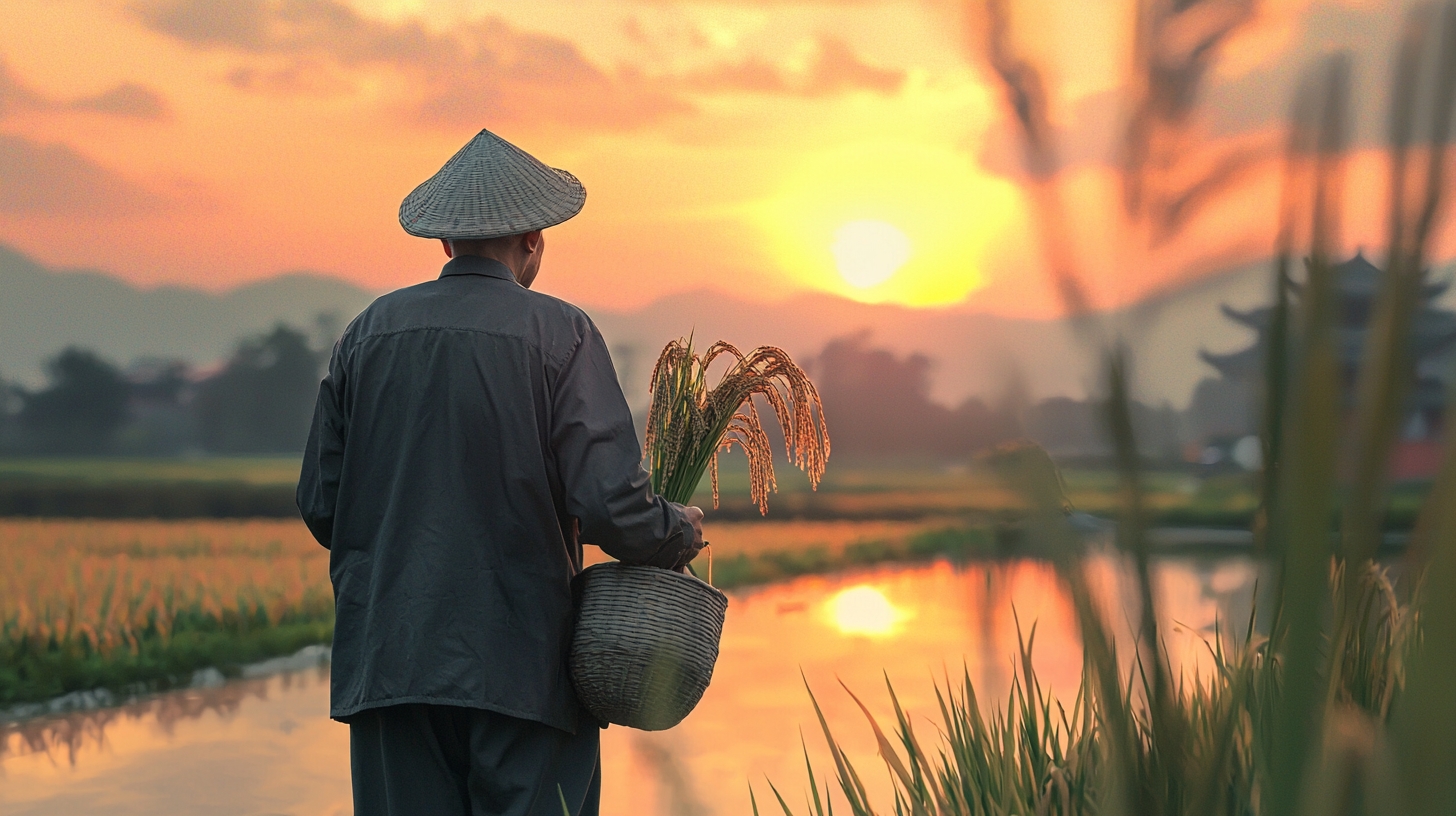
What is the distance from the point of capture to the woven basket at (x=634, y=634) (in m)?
2.07

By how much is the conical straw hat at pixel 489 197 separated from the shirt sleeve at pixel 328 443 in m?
0.32

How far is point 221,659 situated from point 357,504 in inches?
196

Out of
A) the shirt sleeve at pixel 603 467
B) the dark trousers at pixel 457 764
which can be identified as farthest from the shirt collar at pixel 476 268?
the dark trousers at pixel 457 764

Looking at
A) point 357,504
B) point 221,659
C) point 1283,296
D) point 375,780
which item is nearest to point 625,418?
point 357,504

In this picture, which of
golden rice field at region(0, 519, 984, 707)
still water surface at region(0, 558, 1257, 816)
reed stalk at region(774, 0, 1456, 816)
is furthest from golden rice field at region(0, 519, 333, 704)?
reed stalk at region(774, 0, 1456, 816)

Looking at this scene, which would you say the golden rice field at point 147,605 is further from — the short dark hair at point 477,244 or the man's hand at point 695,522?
the short dark hair at point 477,244

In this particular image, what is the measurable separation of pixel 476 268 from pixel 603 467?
19.2 inches

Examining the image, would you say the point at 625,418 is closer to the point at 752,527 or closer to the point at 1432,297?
the point at 1432,297

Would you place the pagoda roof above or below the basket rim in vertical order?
above

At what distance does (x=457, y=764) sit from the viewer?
2.21 meters

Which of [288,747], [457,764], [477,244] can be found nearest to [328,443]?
[477,244]

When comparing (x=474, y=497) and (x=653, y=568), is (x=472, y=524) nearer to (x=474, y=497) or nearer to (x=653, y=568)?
(x=474, y=497)

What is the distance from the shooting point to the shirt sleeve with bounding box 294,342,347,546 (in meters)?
2.24

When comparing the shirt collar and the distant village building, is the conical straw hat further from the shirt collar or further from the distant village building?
the distant village building
